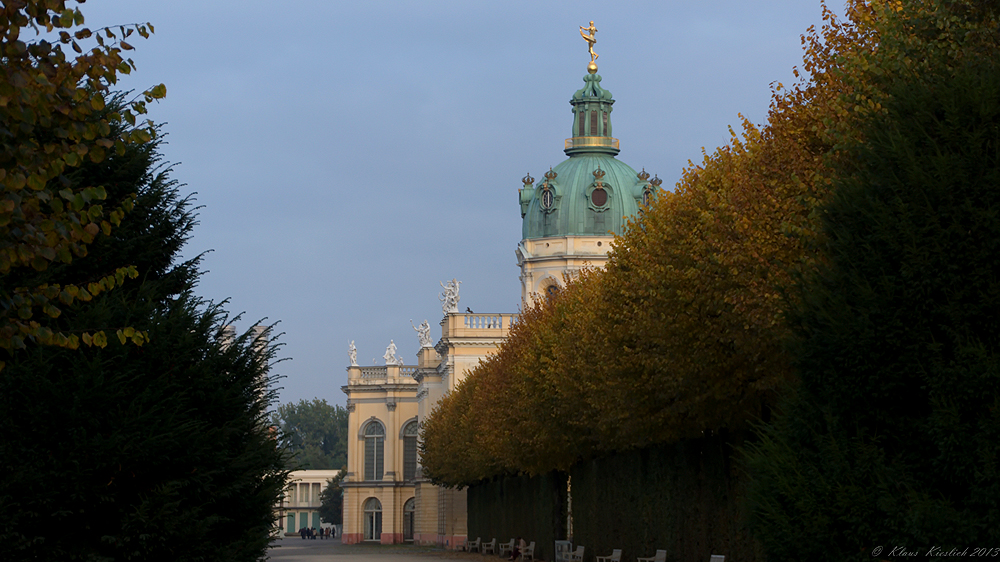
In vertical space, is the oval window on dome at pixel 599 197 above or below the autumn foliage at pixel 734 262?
above

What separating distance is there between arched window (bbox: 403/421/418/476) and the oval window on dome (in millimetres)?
37721

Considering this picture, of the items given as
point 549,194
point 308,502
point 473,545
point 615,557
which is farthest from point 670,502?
point 308,502

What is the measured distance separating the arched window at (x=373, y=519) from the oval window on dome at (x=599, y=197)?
1669 inches

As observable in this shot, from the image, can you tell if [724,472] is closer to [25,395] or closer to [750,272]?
[750,272]

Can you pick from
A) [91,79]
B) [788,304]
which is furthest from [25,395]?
[788,304]

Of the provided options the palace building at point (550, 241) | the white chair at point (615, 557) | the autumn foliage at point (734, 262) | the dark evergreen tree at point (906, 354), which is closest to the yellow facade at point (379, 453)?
the palace building at point (550, 241)

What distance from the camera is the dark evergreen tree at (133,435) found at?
57.3 feet

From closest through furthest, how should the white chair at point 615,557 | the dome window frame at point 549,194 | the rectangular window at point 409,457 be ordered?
the white chair at point 615,557, the dome window frame at point 549,194, the rectangular window at point 409,457

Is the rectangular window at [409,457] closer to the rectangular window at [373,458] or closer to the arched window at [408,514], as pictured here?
the arched window at [408,514]

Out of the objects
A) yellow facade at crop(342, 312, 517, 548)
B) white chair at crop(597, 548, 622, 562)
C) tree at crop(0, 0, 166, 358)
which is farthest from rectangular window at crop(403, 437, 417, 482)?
tree at crop(0, 0, 166, 358)

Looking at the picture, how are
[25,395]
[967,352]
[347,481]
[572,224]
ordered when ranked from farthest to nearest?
1. [347,481]
2. [572,224]
3. [25,395]
4. [967,352]

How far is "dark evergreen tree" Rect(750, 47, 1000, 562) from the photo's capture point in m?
14.5

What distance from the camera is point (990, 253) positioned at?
1487 cm

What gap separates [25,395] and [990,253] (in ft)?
39.7
